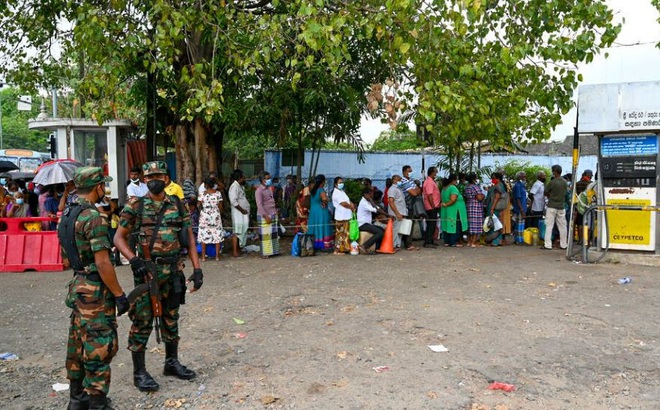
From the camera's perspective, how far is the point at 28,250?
10195mm

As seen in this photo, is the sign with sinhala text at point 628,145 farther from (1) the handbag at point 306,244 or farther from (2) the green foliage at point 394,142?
(2) the green foliage at point 394,142

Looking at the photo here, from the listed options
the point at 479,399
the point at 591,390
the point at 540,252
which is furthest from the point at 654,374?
the point at 540,252

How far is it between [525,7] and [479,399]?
700 centimetres

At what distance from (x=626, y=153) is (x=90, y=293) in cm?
929

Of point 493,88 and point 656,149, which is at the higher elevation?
point 493,88

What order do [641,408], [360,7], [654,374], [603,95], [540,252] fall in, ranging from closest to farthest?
1. [641,408]
2. [654,374]
3. [360,7]
4. [603,95]
5. [540,252]

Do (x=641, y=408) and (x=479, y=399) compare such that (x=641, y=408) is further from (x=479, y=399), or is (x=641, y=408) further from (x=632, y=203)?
(x=632, y=203)

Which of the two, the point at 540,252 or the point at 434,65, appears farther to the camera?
the point at 540,252

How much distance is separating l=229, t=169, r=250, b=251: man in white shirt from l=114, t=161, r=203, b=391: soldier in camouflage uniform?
632 cm

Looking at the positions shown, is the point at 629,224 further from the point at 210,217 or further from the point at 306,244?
the point at 210,217

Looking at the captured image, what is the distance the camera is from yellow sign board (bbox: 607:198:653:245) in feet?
33.3

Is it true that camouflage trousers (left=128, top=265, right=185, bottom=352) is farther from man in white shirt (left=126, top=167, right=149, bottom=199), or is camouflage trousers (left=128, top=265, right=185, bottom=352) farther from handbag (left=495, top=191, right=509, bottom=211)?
handbag (left=495, top=191, right=509, bottom=211)

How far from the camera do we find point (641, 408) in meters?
4.30

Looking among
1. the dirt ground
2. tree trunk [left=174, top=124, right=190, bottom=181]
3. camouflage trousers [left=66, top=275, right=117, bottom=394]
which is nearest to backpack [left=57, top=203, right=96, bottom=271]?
camouflage trousers [left=66, top=275, right=117, bottom=394]
